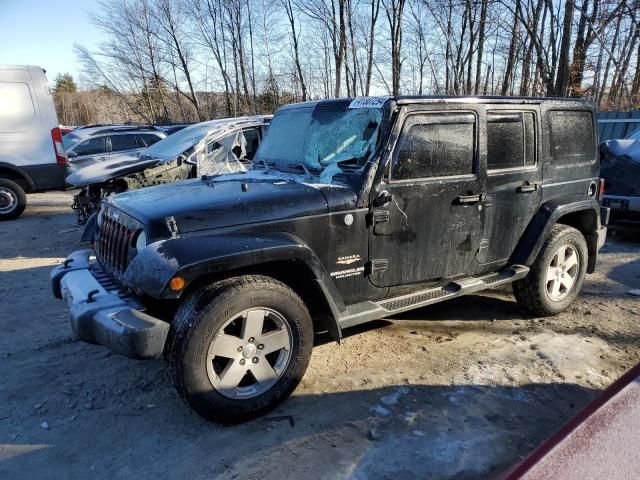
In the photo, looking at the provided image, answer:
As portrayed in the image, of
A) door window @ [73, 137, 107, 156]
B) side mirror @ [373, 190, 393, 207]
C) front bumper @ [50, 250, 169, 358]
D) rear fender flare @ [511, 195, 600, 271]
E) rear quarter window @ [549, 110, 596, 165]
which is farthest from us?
door window @ [73, 137, 107, 156]

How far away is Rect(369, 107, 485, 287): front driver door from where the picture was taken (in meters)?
3.30

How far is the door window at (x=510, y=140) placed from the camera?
3.81m

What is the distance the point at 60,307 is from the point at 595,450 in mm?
4767

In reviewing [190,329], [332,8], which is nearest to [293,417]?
[190,329]

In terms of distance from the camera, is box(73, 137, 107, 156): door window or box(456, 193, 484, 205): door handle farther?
box(73, 137, 107, 156): door window

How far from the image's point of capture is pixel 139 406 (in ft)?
10.3

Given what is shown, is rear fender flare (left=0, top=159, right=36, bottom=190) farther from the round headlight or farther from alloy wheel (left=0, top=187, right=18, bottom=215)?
the round headlight

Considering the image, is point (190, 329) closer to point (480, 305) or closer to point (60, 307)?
point (60, 307)

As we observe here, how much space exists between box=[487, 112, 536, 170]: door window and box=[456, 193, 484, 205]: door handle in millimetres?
276

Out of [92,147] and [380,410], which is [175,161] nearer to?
[380,410]

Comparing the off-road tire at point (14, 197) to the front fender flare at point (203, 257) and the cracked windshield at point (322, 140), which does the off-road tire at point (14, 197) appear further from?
the front fender flare at point (203, 257)

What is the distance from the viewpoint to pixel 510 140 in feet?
12.9

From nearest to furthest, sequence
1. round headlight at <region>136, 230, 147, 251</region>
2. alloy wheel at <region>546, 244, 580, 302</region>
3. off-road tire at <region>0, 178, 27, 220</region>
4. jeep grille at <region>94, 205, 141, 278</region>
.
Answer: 1. round headlight at <region>136, 230, 147, 251</region>
2. jeep grille at <region>94, 205, 141, 278</region>
3. alloy wheel at <region>546, 244, 580, 302</region>
4. off-road tire at <region>0, 178, 27, 220</region>

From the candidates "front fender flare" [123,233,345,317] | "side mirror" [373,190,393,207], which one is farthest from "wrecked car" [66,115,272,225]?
"front fender flare" [123,233,345,317]
